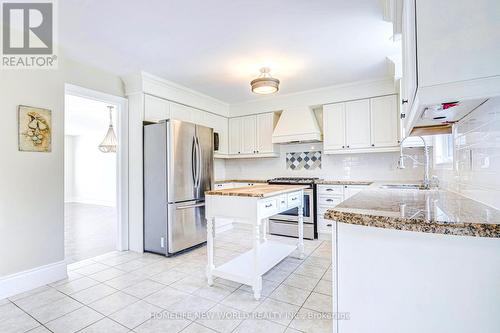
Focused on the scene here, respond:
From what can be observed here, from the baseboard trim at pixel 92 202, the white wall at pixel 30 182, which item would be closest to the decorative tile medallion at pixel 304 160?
the white wall at pixel 30 182

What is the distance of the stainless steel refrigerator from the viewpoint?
3.25m

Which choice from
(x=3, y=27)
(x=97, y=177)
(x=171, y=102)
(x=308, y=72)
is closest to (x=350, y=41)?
(x=308, y=72)

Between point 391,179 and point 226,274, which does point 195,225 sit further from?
point 391,179

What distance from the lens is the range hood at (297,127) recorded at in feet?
14.0

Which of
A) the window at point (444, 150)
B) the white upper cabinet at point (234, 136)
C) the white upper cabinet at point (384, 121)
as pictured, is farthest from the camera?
the white upper cabinet at point (234, 136)

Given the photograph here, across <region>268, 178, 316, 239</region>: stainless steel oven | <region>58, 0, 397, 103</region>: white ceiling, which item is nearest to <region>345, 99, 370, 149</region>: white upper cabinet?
<region>58, 0, 397, 103</region>: white ceiling

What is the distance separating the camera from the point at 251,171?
5.35 meters

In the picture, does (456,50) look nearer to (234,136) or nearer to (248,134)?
(248,134)

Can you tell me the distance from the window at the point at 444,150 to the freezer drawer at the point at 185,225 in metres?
2.90

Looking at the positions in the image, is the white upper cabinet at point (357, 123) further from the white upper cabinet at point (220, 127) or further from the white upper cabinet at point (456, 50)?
the white upper cabinet at point (456, 50)

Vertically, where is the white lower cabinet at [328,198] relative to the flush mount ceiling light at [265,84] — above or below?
below

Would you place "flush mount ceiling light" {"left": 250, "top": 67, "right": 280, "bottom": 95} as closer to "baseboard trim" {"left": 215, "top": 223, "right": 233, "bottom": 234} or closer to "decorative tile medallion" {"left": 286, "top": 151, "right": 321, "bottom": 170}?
"decorative tile medallion" {"left": 286, "top": 151, "right": 321, "bottom": 170}

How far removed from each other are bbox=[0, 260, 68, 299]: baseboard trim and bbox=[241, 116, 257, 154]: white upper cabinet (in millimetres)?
3372

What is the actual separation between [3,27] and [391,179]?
16.7ft
